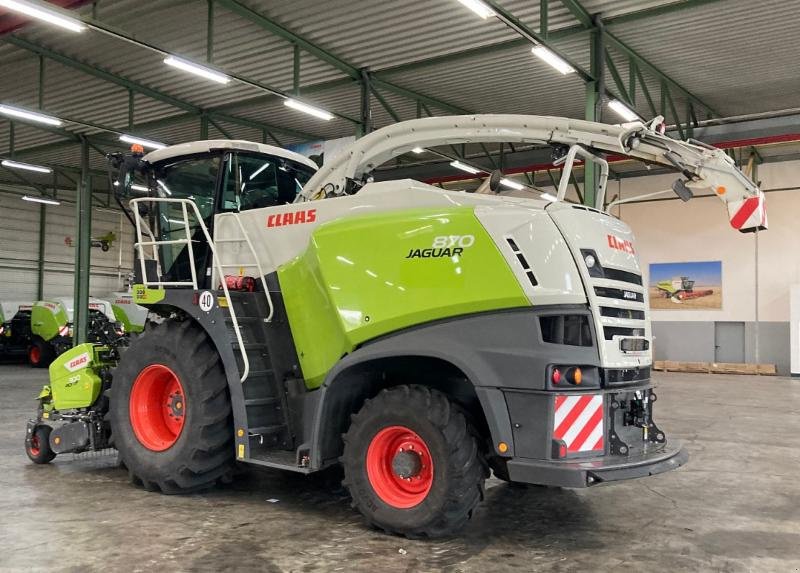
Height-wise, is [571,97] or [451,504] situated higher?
[571,97]

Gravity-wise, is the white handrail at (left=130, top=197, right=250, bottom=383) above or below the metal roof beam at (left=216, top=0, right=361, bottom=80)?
below

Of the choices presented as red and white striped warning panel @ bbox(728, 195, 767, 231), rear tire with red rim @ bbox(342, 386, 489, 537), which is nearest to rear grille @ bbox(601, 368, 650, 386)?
rear tire with red rim @ bbox(342, 386, 489, 537)

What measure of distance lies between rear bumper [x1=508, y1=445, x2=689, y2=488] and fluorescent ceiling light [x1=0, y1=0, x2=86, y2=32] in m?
8.15

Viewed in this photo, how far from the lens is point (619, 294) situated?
4184 millimetres

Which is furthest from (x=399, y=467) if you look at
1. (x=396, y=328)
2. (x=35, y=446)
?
(x=35, y=446)

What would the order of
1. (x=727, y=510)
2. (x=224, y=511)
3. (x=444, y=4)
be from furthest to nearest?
(x=444, y=4) → (x=727, y=510) → (x=224, y=511)

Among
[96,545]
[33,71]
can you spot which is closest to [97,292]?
[33,71]

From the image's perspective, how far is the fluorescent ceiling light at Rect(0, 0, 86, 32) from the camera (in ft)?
26.4

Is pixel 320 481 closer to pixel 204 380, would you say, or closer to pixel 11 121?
pixel 204 380

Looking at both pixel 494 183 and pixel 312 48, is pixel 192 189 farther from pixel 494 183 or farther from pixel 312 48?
pixel 312 48

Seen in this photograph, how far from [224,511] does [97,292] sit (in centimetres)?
2528

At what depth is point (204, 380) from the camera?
4.78 metres

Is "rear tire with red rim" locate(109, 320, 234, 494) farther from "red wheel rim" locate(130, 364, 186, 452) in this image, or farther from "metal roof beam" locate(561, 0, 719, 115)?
"metal roof beam" locate(561, 0, 719, 115)

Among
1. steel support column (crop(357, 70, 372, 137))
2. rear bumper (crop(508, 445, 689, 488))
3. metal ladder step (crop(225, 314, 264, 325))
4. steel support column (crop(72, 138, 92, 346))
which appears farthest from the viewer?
steel support column (crop(72, 138, 92, 346))
